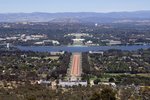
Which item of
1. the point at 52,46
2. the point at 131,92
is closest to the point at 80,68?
the point at 131,92

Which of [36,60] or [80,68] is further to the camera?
[36,60]

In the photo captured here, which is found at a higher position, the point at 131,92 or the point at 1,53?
the point at 131,92

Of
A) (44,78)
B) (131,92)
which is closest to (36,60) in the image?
(44,78)

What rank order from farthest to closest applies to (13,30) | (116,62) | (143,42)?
(13,30) < (143,42) < (116,62)

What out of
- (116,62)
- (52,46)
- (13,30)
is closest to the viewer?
(116,62)

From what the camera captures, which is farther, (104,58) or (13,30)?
(13,30)

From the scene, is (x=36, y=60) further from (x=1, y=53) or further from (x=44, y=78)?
(x=44, y=78)

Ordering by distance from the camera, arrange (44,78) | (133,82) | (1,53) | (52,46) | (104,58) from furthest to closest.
→ 1. (52,46)
2. (1,53)
3. (104,58)
4. (44,78)
5. (133,82)

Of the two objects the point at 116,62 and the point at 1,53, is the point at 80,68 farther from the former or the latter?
the point at 1,53

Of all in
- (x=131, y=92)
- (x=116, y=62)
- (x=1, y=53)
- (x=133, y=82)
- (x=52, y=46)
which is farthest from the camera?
(x=52, y=46)
